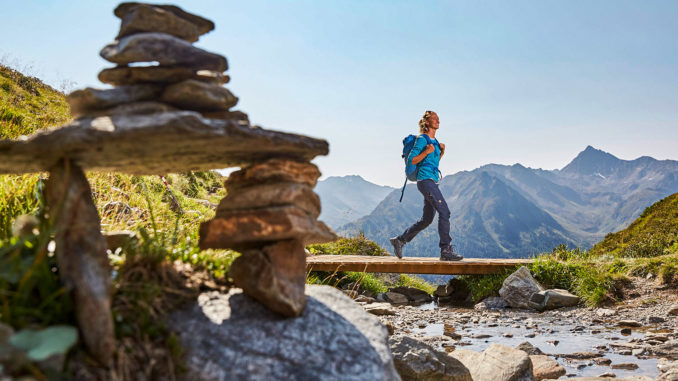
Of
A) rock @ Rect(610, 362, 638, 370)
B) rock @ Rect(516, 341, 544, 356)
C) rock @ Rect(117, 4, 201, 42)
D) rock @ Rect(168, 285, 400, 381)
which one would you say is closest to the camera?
rock @ Rect(168, 285, 400, 381)

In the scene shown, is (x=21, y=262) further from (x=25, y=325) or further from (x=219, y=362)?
(x=219, y=362)

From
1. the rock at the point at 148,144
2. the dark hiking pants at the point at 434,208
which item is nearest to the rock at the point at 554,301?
the dark hiking pants at the point at 434,208

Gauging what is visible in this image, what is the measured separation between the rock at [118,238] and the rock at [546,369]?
4.63 metres

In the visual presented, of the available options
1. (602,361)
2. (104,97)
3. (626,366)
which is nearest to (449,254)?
(602,361)

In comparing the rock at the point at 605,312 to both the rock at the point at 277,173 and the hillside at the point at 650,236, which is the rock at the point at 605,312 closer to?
the hillside at the point at 650,236

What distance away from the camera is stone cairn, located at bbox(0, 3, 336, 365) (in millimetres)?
2750

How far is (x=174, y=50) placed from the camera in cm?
333

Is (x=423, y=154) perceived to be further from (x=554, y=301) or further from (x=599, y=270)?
(x=599, y=270)

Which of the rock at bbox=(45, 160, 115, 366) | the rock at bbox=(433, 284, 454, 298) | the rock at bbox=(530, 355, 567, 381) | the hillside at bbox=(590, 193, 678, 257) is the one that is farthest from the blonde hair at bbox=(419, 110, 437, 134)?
the rock at bbox=(45, 160, 115, 366)

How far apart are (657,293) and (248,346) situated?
29.7 ft

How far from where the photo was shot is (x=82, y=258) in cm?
274

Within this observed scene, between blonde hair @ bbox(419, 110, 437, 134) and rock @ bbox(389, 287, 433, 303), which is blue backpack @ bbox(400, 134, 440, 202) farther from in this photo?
rock @ bbox(389, 287, 433, 303)

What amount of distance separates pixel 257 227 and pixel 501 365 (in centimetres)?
333

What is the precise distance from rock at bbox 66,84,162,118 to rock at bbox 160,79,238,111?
15 centimetres
